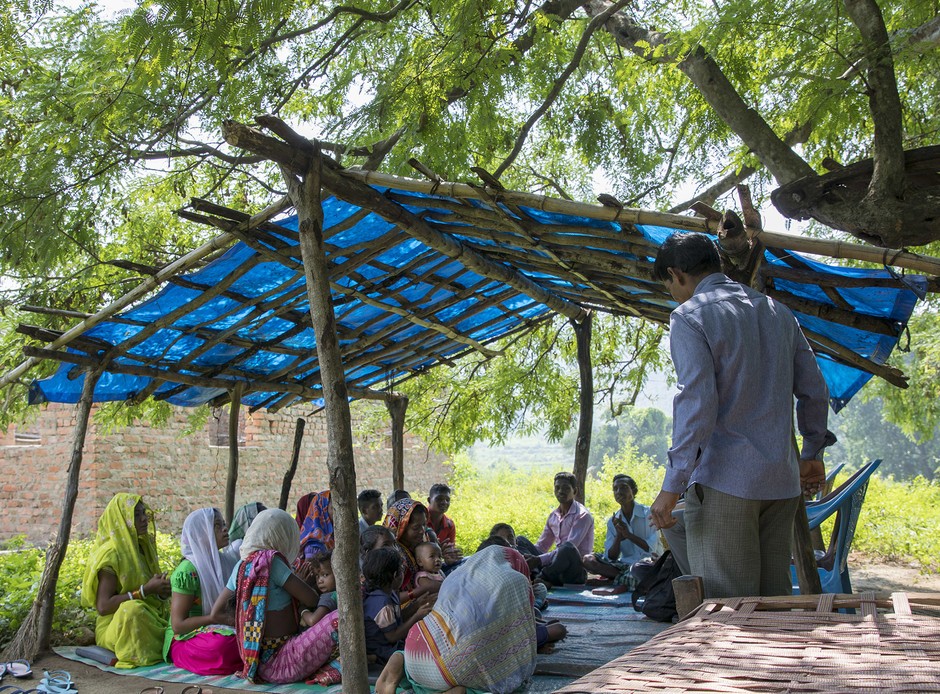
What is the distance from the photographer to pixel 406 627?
183 inches

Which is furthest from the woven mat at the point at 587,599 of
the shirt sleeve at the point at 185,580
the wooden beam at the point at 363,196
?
the shirt sleeve at the point at 185,580

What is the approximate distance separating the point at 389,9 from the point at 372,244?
189 centimetres

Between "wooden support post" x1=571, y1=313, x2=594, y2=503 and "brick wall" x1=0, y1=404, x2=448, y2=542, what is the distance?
144 inches

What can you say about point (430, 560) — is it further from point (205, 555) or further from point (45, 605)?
point (45, 605)

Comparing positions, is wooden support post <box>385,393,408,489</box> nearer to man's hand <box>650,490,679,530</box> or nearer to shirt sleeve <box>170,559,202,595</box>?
shirt sleeve <box>170,559,202,595</box>

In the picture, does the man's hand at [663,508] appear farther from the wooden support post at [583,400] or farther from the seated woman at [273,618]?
the wooden support post at [583,400]

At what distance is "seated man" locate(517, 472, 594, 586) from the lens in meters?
7.17

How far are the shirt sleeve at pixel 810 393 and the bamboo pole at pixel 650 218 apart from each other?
101cm

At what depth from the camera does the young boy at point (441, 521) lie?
7150 millimetres

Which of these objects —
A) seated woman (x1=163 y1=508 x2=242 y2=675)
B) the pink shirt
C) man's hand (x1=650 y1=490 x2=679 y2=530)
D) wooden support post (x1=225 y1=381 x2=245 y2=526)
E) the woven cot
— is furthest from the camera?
wooden support post (x1=225 y1=381 x2=245 y2=526)

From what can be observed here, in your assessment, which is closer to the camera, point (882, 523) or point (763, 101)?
point (763, 101)

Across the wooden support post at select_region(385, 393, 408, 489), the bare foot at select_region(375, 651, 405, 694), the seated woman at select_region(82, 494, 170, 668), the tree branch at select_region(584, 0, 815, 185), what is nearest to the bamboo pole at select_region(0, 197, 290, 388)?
the seated woman at select_region(82, 494, 170, 668)

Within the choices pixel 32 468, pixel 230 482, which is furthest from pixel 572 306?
pixel 32 468

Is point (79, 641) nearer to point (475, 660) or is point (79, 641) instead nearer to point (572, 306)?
point (475, 660)
